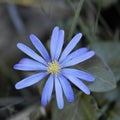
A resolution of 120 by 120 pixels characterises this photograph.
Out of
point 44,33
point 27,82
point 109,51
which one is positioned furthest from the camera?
point 44,33

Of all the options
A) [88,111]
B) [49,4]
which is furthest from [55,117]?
[49,4]

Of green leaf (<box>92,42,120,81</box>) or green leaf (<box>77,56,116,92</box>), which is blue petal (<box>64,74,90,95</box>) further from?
green leaf (<box>92,42,120,81</box>)

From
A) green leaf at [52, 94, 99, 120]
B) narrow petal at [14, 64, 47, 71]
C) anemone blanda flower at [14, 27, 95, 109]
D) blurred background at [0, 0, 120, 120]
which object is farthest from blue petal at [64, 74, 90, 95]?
blurred background at [0, 0, 120, 120]

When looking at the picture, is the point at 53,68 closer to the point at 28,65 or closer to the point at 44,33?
Answer: the point at 28,65


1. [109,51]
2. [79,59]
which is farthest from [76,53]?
[109,51]

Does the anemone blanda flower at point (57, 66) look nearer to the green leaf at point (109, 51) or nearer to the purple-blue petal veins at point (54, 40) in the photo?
the purple-blue petal veins at point (54, 40)

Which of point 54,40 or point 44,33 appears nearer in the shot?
point 54,40
